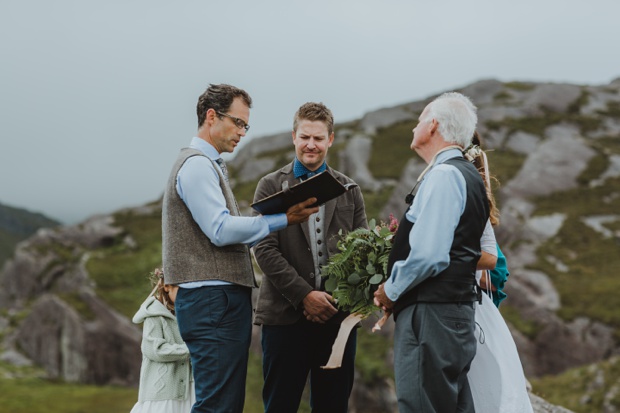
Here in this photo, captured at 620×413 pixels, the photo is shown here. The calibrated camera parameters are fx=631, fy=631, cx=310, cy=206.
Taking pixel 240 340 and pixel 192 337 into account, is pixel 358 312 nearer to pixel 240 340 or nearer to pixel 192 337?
pixel 240 340

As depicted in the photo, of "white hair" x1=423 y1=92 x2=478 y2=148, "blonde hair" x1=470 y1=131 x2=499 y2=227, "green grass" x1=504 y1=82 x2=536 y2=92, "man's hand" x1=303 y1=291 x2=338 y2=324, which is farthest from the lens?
"green grass" x1=504 y1=82 x2=536 y2=92

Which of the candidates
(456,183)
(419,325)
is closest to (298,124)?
(456,183)

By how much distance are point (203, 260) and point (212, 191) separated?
61 centimetres

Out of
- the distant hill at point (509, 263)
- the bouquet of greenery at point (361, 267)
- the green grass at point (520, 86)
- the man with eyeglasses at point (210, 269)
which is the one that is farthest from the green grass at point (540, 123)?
the man with eyeglasses at point (210, 269)

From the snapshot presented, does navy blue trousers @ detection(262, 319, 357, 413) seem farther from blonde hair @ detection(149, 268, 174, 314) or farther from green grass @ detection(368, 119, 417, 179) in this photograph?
green grass @ detection(368, 119, 417, 179)

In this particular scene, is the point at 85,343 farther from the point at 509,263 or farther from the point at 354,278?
the point at 354,278

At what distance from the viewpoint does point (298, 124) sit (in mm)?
6812

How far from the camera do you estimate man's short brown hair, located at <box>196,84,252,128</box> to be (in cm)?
575

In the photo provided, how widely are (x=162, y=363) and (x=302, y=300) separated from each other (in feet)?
5.62

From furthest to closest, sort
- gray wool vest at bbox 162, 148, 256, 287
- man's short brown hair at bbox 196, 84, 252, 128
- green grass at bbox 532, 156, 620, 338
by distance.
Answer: green grass at bbox 532, 156, 620, 338 → man's short brown hair at bbox 196, 84, 252, 128 → gray wool vest at bbox 162, 148, 256, 287

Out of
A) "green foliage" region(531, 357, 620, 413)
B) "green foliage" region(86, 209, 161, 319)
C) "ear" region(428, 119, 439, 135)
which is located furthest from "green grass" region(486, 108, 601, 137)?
"ear" region(428, 119, 439, 135)

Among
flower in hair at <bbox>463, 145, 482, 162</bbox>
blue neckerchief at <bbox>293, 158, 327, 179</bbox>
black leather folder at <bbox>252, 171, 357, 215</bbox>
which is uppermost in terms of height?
flower in hair at <bbox>463, 145, 482, 162</bbox>

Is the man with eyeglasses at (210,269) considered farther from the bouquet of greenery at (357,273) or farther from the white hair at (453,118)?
the white hair at (453,118)

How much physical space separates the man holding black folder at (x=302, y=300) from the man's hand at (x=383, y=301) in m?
1.18
